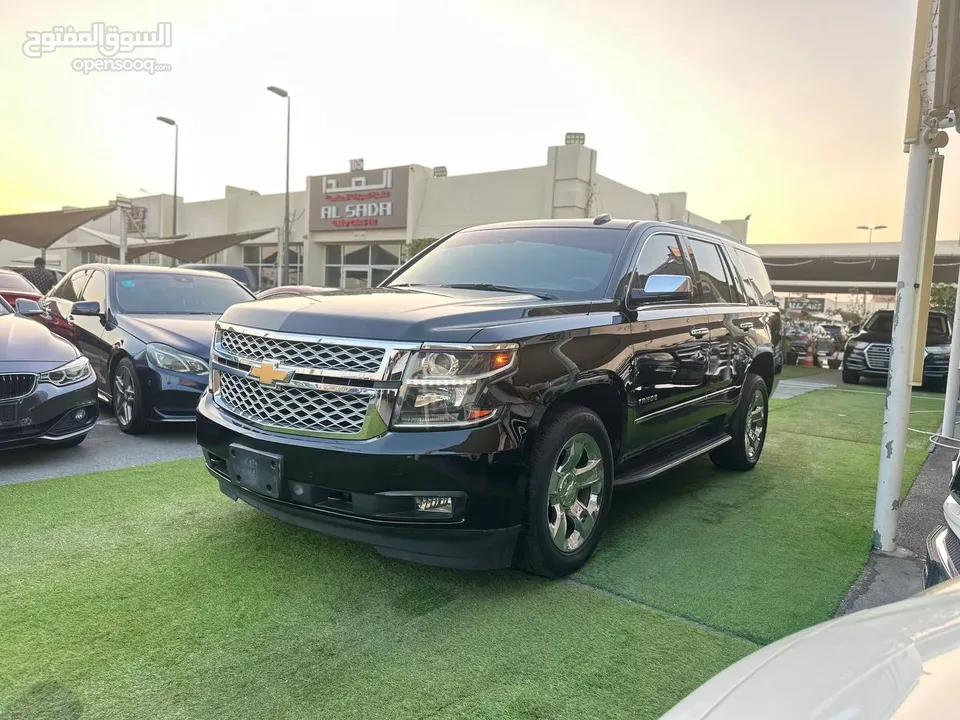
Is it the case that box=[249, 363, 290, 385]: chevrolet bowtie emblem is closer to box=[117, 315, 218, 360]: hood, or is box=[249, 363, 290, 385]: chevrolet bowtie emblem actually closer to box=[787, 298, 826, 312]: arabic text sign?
box=[117, 315, 218, 360]: hood

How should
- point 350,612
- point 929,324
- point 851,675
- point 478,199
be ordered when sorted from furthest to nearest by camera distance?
point 478,199, point 929,324, point 350,612, point 851,675

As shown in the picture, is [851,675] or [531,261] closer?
[851,675]

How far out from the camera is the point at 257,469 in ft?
10.4

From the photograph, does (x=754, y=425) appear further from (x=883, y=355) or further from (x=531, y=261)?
(x=883, y=355)

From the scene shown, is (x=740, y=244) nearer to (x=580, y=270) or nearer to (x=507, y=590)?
(x=580, y=270)

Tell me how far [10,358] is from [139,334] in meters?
1.46

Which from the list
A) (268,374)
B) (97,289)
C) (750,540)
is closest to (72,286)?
(97,289)

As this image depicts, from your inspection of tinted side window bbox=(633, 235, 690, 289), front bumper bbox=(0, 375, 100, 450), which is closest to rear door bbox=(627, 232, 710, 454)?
tinted side window bbox=(633, 235, 690, 289)

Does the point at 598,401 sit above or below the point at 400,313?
below

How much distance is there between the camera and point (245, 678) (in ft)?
8.07

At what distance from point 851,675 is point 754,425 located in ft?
16.2

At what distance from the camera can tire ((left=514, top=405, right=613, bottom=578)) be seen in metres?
3.09

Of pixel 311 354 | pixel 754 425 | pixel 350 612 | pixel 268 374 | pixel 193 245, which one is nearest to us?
pixel 350 612

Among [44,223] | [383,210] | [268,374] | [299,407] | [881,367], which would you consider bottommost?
[881,367]
